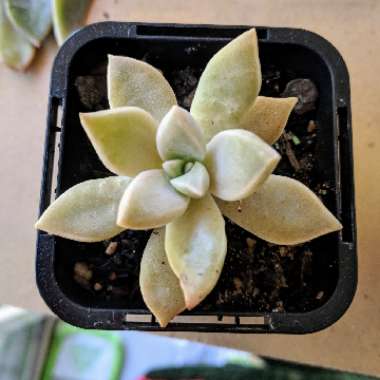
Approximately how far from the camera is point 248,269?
1.87 feet

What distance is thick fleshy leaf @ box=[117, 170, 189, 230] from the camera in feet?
1.32

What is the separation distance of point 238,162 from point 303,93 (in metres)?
0.24

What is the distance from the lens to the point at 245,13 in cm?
77

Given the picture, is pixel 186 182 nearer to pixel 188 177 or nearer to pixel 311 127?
pixel 188 177

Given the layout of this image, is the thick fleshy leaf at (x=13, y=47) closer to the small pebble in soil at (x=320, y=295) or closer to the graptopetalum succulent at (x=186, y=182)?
the graptopetalum succulent at (x=186, y=182)

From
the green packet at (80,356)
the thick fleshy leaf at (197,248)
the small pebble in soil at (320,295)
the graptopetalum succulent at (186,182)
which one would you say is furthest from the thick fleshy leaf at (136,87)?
the green packet at (80,356)

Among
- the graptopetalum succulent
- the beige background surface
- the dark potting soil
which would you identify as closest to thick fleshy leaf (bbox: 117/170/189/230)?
the graptopetalum succulent

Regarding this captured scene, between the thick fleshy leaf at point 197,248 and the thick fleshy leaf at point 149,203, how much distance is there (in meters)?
0.01

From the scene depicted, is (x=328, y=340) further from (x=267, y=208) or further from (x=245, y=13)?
(x=245, y=13)

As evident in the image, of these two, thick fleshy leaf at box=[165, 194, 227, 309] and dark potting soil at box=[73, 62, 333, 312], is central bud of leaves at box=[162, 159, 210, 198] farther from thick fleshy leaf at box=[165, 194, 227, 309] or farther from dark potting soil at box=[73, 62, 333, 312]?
dark potting soil at box=[73, 62, 333, 312]

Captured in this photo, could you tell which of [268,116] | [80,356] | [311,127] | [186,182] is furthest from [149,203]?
[80,356]

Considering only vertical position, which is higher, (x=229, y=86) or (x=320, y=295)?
(x=229, y=86)

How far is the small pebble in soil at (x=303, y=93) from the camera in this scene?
23.5 inches

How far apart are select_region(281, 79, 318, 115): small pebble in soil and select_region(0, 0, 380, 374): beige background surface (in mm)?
163
